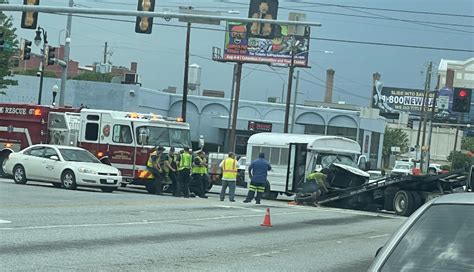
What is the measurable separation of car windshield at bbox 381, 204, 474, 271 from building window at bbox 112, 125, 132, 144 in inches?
989

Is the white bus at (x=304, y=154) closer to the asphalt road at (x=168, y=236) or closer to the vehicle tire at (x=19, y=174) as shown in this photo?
the asphalt road at (x=168, y=236)

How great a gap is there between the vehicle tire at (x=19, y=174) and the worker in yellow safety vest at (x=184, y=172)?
535cm

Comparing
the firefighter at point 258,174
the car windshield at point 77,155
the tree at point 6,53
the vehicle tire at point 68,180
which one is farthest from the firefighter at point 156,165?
the tree at point 6,53

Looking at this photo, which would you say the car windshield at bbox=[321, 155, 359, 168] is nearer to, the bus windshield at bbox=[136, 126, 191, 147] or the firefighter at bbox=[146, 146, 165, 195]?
the bus windshield at bbox=[136, 126, 191, 147]

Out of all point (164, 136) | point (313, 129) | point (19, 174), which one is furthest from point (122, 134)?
point (313, 129)

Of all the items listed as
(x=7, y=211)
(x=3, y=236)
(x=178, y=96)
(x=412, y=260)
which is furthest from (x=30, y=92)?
(x=412, y=260)

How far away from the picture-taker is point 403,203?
26.8m

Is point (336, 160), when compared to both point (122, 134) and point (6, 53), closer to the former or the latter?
point (122, 134)

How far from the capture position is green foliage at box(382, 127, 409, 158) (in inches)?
3697

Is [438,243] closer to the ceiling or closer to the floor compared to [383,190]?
closer to the ceiling

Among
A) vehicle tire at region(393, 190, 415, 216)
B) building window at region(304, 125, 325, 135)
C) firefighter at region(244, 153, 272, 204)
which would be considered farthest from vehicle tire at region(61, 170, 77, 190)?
building window at region(304, 125, 325, 135)

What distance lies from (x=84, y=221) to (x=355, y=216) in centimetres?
1052

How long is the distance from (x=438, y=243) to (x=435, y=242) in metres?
0.02

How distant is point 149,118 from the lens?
3070 cm
